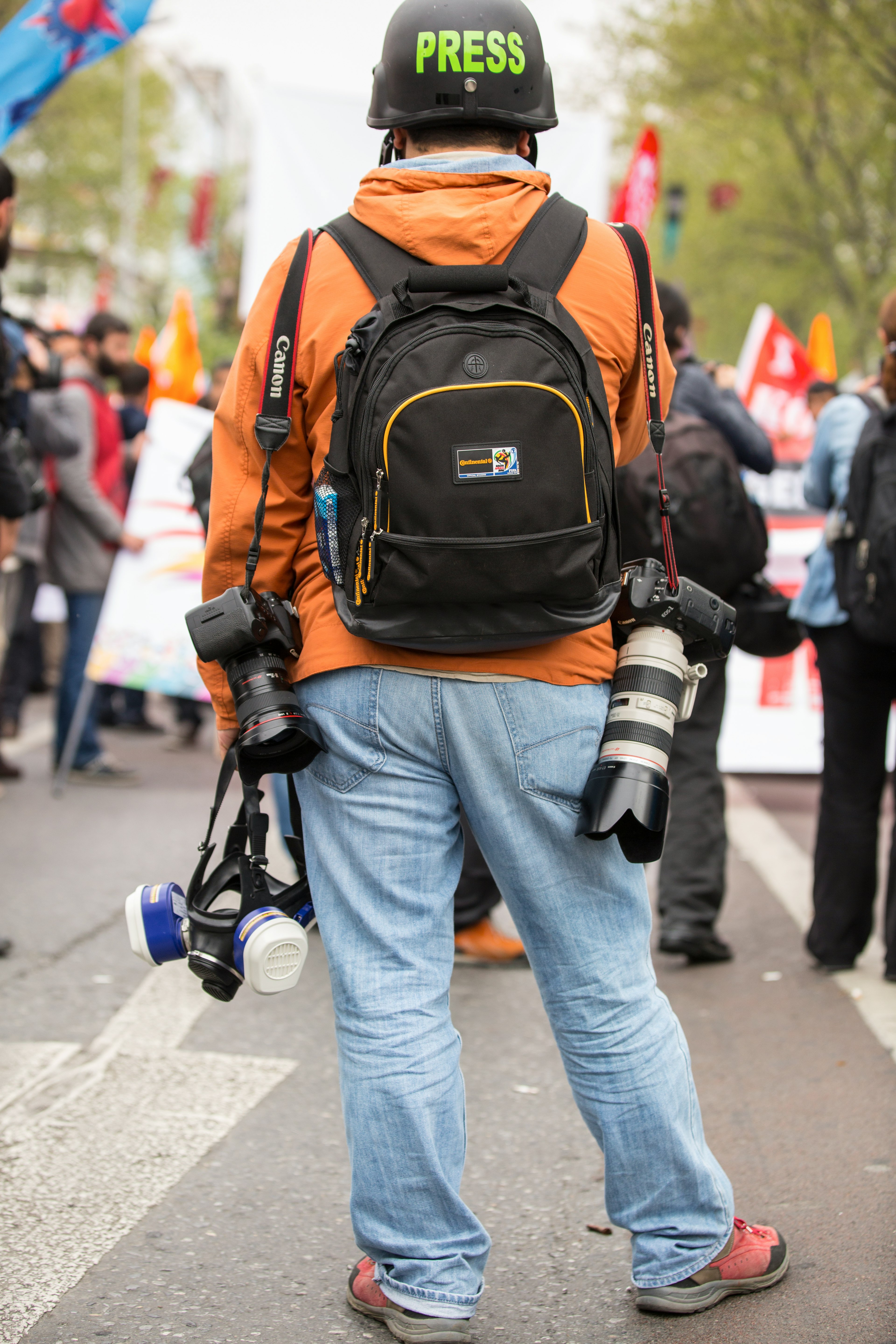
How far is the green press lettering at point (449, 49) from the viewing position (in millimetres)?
Answer: 2213

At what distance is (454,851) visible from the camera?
2.38 meters

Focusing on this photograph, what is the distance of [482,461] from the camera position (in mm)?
2086

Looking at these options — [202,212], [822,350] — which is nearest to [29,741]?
[822,350]

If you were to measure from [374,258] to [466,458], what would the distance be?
391 mm

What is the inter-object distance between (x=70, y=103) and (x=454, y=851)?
3378cm

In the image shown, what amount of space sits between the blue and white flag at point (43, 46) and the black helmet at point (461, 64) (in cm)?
477

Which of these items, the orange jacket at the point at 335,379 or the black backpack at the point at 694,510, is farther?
the black backpack at the point at 694,510

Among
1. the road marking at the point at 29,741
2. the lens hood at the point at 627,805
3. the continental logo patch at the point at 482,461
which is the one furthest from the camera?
the road marking at the point at 29,741

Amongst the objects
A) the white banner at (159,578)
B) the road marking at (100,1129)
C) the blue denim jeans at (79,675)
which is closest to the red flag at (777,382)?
the white banner at (159,578)

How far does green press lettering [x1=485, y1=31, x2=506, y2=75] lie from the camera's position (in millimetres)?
2223

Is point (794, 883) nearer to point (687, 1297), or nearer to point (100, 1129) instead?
point (100, 1129)

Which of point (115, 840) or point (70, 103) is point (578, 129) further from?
point (70, 103)

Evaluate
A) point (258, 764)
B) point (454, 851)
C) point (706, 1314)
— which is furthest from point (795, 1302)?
point (258, 764)

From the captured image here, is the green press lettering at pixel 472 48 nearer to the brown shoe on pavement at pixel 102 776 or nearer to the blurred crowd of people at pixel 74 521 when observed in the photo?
the blurred crowd of people at pixel 74 521
